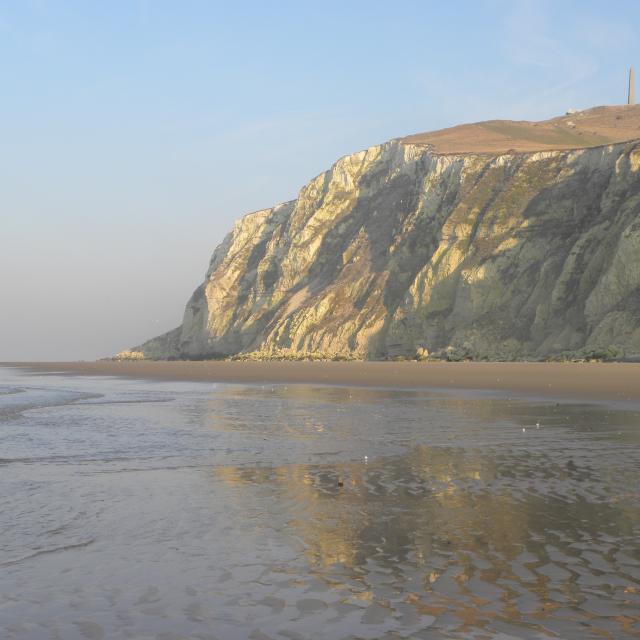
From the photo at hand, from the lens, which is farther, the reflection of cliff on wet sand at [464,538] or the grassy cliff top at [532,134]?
the grassy cliff top at [532,134]

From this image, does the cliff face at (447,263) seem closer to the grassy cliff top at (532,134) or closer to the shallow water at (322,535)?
the grassy cliff top at (532,134)

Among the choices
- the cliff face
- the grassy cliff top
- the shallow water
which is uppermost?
the grassy cliff top

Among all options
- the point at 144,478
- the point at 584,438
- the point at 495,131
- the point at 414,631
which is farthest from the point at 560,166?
the point at 414,631

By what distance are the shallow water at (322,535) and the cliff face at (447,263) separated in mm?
46300

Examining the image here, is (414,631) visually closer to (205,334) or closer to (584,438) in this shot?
(584,438)

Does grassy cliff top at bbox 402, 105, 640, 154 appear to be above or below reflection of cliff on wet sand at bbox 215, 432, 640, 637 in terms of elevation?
above

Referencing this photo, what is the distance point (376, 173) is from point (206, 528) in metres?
107

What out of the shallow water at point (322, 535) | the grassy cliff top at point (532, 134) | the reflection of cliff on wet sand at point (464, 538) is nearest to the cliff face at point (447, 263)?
the grassy cliff top at point (532, 134)

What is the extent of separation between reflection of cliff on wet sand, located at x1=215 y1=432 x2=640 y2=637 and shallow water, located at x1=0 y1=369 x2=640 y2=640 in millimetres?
29

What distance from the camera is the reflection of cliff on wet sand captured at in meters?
6.29

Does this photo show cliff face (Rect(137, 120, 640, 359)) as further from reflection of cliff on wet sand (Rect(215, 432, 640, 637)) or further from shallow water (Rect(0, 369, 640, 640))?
reflection of cliff on wet sand (Rect(215, 432, 640, 637))

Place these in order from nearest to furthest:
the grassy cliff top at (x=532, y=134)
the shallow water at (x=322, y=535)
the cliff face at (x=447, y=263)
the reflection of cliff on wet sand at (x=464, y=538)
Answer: the shallow water at (x=322, y=535) < the reflection of cliff on wet sand at (x=464, y=538) < the cliff face at (x=447, y=263) < the grassy cliff top at (x=532, y=134)

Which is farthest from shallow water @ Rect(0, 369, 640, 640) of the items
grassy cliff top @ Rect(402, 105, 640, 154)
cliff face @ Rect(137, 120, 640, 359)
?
grassy cliff top @ Rect(402, 105, 640, 154)

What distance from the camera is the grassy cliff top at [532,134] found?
10325 centimetres
